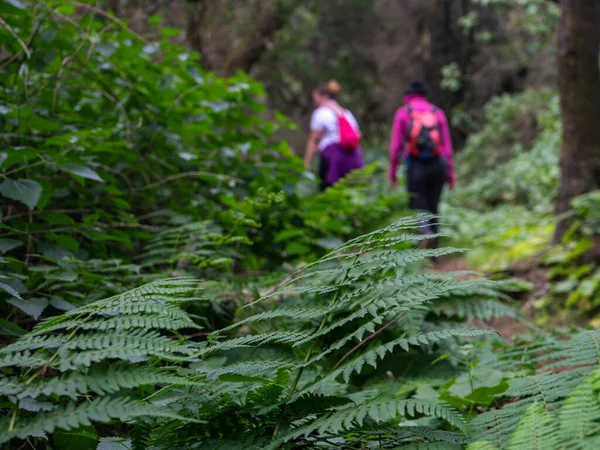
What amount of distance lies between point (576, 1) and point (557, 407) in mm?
5419

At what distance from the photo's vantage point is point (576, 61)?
562 centimetres

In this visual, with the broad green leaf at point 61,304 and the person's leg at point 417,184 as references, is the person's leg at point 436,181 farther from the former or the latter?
the broad green leaf at point 61,304

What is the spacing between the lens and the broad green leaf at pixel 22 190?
6.59 feet

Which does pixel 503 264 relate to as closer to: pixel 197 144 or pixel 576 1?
pixel 576 1

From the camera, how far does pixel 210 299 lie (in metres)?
1.91

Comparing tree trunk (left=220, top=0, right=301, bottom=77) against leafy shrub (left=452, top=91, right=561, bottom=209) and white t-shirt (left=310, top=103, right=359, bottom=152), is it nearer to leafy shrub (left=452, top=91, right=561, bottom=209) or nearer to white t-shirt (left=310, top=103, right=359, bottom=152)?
white t-shirt (left=310, top=103, right=359, bottom=152)

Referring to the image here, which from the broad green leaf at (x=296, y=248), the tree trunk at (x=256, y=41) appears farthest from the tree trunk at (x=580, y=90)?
the tree trunk at (x=256, y=41)

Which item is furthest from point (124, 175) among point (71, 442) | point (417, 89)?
point (417, 89)

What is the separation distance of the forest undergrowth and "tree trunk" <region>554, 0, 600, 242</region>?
0.52 m

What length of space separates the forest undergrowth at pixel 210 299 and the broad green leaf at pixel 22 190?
0.03 ft

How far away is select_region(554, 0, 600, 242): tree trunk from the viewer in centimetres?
561

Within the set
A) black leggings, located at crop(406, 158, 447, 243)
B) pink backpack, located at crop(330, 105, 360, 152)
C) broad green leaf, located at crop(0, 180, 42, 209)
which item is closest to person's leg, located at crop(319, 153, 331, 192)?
pink backpack, located at crop(330, 105, 360, 152)

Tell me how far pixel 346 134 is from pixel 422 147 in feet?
3.68

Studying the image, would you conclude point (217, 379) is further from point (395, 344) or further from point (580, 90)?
point (580, 90)
